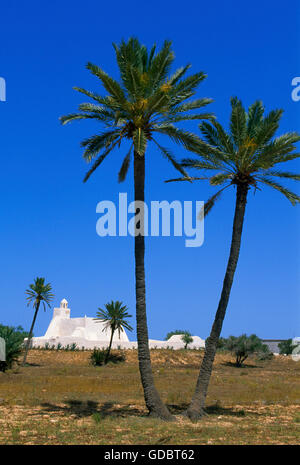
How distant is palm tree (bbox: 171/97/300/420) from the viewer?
1728 cm

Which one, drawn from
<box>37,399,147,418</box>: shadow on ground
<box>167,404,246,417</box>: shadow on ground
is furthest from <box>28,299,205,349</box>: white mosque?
<box>37,399,147,418</box>: shadow on ground

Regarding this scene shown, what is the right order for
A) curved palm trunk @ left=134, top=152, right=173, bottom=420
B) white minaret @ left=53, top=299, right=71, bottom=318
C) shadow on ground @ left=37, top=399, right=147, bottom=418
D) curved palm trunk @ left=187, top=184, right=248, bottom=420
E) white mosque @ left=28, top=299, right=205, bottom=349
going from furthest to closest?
white minaret @ left=53, top=299, right=71, bottom=318 → white mosque @ left=28, top=299, right=205, bottom=349 → shadow on ground @ left=37, top=399, right=147, bottom=418 → curved palm trunk @ left=187, top=184, right=248, bottom=420 → curved palm trunk @ left=134, top=152, right=173, bottom=420

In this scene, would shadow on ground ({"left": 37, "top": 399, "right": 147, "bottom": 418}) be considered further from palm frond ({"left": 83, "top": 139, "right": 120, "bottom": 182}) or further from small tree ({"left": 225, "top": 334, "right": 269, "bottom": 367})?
small tree ({"left": 225, "top": 334, "right": 269, "bottom": 367})

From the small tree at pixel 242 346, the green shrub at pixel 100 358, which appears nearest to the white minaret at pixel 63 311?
the green shrub at pixel 100 358

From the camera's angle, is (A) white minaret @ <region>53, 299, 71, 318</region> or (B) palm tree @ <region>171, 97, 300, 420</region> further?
(A) white minaret @ <region>53, 299, 71, 318</region>

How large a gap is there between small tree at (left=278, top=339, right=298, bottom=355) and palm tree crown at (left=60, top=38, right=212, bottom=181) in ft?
192

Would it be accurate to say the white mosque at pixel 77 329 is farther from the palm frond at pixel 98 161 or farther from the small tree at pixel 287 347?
the palm frond at pixel 98 161

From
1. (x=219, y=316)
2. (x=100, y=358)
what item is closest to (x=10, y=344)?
(x=100, y=358)

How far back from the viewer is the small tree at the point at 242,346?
5572cm

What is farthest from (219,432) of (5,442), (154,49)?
(154,49)

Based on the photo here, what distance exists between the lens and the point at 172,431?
1334 centimetres

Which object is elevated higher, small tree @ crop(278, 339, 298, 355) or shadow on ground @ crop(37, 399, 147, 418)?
small tree @ crop(278, 339, 298, 355)

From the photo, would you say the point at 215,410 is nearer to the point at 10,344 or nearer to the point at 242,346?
the point at 10,344
